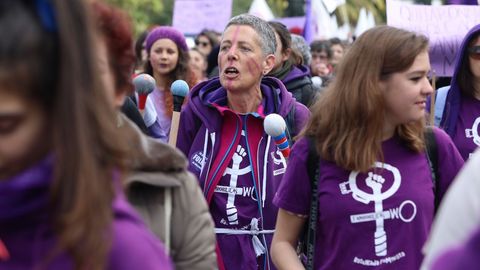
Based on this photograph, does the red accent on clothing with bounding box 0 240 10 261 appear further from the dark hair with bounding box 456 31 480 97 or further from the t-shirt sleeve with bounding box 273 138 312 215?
the dark hair with bounding box 456 31 480 97

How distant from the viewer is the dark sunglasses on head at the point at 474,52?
6.17m

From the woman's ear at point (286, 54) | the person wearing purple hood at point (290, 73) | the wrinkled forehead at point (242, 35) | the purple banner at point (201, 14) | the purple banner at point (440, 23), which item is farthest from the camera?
the purple banner at point (201, 14)

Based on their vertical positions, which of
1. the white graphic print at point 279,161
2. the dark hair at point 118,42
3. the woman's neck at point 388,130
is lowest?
the white graphic print at point 279,161

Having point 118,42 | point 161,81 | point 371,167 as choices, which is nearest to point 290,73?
point 161,81

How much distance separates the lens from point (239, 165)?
17.6 ft

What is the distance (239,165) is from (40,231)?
11.4 feet

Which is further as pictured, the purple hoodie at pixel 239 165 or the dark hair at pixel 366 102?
the purple hoodie at pixel 239 165

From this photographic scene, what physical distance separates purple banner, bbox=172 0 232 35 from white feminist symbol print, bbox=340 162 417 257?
27.9 feet

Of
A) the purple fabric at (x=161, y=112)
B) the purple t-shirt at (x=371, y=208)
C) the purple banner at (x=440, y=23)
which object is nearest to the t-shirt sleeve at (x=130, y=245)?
the purple t-shirt at (x=371, y=208)

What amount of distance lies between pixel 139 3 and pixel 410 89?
2851 centimetres

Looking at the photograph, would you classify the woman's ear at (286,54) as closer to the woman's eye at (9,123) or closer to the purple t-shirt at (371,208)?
the purple t-shirt at (371,208)

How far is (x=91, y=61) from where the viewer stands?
187 cm

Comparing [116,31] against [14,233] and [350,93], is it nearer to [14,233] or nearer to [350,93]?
[14,233]

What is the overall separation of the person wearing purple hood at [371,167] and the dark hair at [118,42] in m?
1.36
